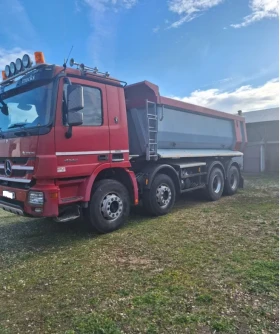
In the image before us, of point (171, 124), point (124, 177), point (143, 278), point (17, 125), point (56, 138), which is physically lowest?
point (143, 278)

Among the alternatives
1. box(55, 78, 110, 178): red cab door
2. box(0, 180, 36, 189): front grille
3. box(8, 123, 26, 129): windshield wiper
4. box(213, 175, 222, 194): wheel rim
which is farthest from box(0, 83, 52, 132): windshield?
box(213, 175, 222, 194): wheel rim

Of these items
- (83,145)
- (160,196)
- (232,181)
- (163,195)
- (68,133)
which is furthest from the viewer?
(232,181)

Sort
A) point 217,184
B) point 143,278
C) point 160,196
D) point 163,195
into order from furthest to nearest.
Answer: point 217,184
point 163,195
point 160,196
point 143,278

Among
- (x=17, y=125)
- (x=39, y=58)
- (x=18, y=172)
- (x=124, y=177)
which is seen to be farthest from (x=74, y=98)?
(x=124, y=177)

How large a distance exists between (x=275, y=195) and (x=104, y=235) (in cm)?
618

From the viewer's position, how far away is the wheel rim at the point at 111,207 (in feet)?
16.1

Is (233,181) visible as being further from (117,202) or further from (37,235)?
(37,235)

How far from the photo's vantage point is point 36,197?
417cm

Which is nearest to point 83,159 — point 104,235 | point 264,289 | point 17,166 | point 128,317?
point 17,166

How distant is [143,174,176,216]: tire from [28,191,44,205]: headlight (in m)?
2.41

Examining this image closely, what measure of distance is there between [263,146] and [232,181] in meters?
9.95

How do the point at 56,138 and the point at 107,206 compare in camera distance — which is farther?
the point at 107,206

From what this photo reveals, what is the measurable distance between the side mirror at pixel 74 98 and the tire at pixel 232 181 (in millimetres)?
6158

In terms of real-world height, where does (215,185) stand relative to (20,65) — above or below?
below
